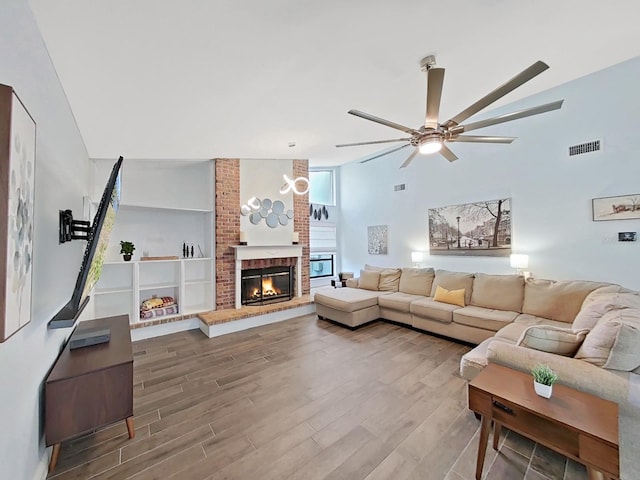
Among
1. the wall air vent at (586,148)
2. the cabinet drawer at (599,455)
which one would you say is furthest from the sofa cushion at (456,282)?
the cabinet drawer at (599,455)

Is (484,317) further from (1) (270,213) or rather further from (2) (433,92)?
(1) (270,213)

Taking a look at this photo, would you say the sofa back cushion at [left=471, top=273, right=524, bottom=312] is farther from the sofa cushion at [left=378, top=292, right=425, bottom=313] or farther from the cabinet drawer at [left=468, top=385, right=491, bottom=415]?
the cabinet drawer at [left=468, top=385, right=491, bottom=415]

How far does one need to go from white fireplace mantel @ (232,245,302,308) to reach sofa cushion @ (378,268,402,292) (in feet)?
5.38

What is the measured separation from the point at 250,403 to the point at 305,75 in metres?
2.95

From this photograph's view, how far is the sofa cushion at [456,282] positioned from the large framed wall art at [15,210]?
14.6 ft

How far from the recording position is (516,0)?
5.68 ft

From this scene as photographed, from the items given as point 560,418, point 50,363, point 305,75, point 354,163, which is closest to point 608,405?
point 560,418

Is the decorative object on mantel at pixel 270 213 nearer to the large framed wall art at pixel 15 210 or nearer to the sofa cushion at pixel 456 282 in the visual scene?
the sofa cushion at pixel 456 282

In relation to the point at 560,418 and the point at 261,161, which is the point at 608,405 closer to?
the point at 560,418

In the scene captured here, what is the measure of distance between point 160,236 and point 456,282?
492cm

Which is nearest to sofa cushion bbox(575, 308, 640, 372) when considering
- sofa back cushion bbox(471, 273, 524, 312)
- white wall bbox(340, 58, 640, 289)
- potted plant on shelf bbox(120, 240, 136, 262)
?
sofa back cushion bbox(471, 273, 524, 312)

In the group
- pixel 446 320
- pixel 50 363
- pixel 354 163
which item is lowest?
pixel 446 320

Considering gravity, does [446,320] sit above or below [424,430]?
A: above

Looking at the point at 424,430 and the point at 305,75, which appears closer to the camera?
the point at 424,430
